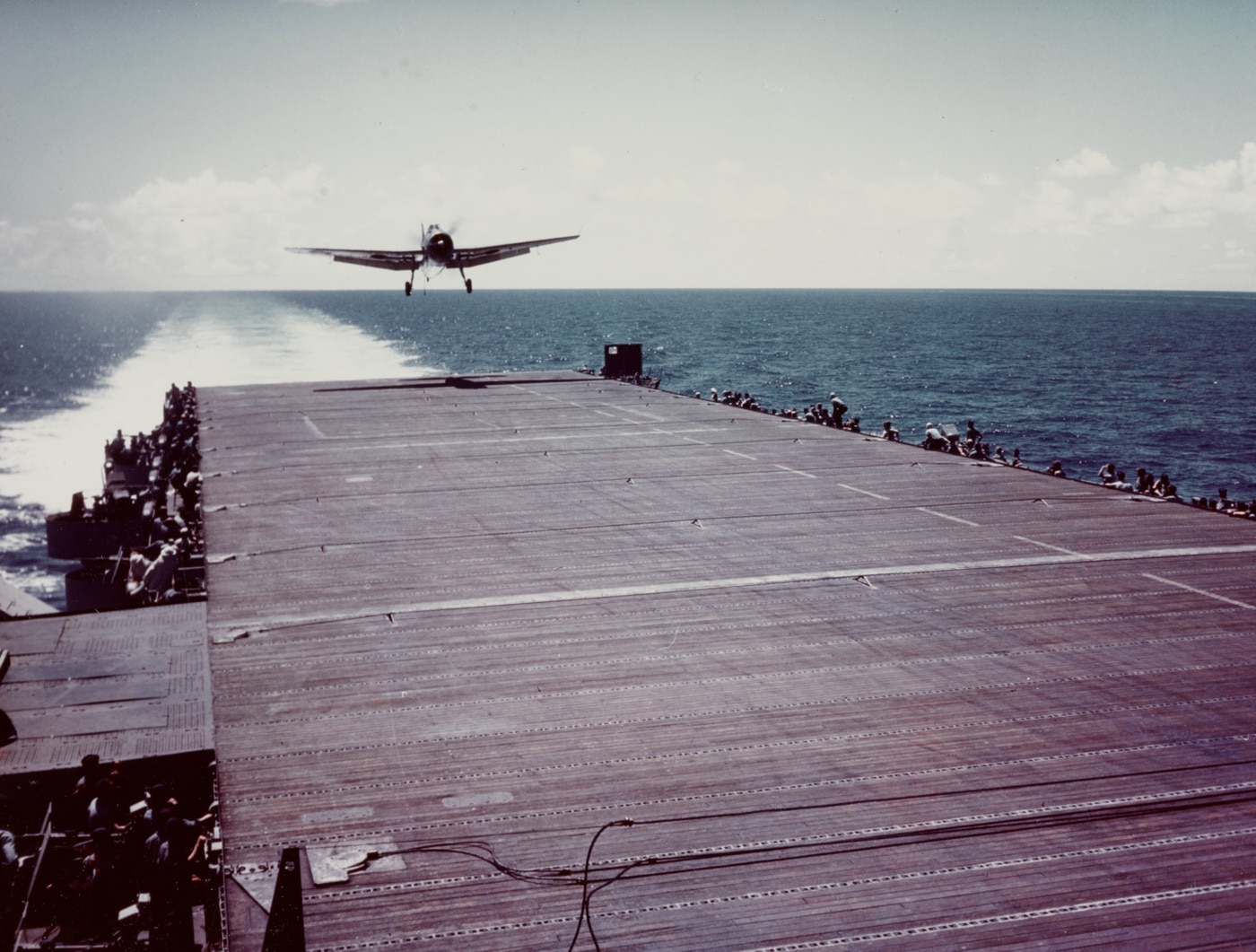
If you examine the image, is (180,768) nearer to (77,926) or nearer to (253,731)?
(253,731)

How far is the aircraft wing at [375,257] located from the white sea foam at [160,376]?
23.2 meters

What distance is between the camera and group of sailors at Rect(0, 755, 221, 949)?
43.9ft

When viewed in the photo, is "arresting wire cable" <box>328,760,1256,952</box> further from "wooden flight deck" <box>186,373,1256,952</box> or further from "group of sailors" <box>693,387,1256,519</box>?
"group of sailors" <box>693,387,1256,519</box>

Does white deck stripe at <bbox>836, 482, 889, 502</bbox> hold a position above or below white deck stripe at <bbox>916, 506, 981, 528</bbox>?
above

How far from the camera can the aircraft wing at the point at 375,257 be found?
66938mm

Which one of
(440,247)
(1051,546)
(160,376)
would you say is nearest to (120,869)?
(1051,546)

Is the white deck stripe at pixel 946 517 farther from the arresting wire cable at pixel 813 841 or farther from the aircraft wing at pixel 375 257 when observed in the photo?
the aircraft wing at pixel 375 257

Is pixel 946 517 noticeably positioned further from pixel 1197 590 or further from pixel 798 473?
→ pixel 1197 590

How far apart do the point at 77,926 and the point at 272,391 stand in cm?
5677

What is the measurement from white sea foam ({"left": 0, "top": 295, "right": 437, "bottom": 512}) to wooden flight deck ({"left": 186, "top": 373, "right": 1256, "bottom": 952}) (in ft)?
168

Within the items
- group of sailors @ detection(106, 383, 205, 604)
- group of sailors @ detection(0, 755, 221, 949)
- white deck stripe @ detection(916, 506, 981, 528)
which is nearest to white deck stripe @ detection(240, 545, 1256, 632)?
white deck stripe @ detection(916, 506, 981, 528)

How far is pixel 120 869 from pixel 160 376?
114 metres

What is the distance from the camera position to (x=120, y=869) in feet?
44.8

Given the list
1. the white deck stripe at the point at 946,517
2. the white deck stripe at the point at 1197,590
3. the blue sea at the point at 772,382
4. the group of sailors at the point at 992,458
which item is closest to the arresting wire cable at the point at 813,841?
the white deck stripe at the point at 1197,590
